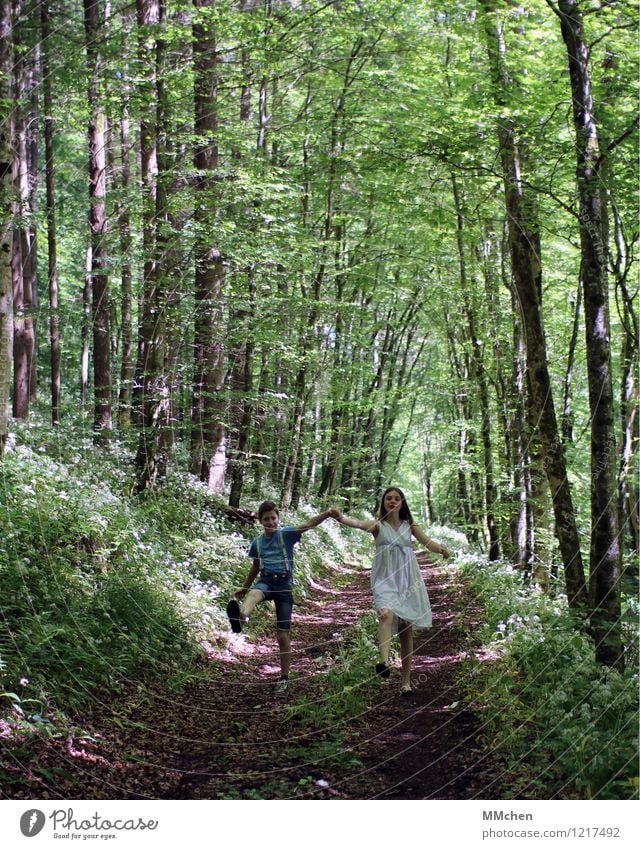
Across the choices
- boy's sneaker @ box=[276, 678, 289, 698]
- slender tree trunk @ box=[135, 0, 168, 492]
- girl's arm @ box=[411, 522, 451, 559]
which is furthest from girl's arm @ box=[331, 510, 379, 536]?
slender tree trunk @ box=[135, 0, 168, 492]

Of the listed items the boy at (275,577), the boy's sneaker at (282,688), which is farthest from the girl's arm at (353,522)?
the boy's sneaker at (282,688)

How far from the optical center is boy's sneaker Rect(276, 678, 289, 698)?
18.5 feet

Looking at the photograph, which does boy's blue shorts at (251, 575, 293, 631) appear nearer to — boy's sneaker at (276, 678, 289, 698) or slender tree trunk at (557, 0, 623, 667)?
boy's sneaker at (276, 678, 289, 698)

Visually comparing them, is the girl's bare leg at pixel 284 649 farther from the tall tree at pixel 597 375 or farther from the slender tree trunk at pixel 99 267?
the slender tree trunk at pixel 99 267

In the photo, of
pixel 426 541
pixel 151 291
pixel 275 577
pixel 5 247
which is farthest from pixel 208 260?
pixel 426 541

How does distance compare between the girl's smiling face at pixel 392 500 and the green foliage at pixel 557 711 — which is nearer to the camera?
the green foliage at pixel 557 711

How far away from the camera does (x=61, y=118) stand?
30.4ft

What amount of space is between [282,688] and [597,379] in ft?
11.3

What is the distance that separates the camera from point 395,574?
17.0ft

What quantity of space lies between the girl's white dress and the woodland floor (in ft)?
2.33

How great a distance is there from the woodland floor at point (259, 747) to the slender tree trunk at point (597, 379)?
1.22 m

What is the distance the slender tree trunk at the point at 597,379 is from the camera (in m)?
4.79

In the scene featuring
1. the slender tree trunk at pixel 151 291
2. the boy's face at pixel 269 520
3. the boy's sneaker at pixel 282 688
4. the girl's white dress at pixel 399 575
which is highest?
the slender tree trunk at pixel 151 291
